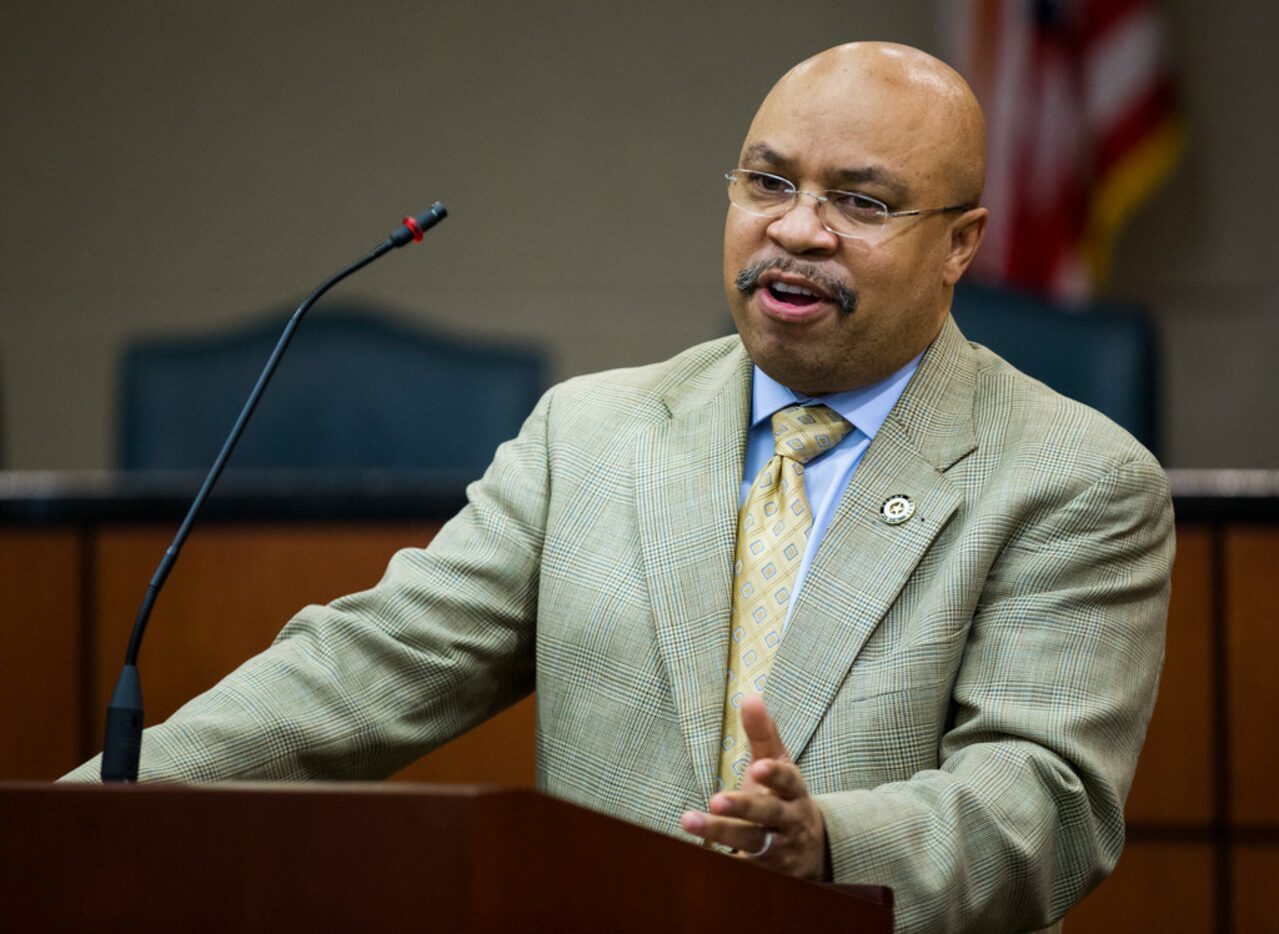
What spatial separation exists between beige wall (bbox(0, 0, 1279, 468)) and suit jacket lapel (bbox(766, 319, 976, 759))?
10.4 feet

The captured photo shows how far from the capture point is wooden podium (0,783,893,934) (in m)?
1.09

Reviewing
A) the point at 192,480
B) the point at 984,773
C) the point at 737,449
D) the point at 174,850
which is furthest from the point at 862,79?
the point at 192,480

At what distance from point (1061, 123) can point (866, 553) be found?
3.06m

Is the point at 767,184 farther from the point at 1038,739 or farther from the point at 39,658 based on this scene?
the point at 39,658

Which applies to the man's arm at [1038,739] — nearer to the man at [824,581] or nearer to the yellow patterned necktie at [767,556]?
the man at [824,581]

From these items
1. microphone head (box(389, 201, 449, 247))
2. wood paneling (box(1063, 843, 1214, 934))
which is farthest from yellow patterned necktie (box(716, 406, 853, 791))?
wood paneling (box(1063, 843, 1214, 934))

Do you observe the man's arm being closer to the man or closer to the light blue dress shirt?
the man

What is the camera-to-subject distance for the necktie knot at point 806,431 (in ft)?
6.01

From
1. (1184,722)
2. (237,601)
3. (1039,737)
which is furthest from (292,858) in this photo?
(1184,722)

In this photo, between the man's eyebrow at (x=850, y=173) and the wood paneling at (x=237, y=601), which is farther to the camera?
the wood paneling at (x=237, y=601)

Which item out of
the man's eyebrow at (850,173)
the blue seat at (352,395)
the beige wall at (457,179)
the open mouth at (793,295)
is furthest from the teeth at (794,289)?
the beige wall at (457,179)

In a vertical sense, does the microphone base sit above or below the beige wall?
below

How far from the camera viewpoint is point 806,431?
1840mm

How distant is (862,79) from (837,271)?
0.62 feet
